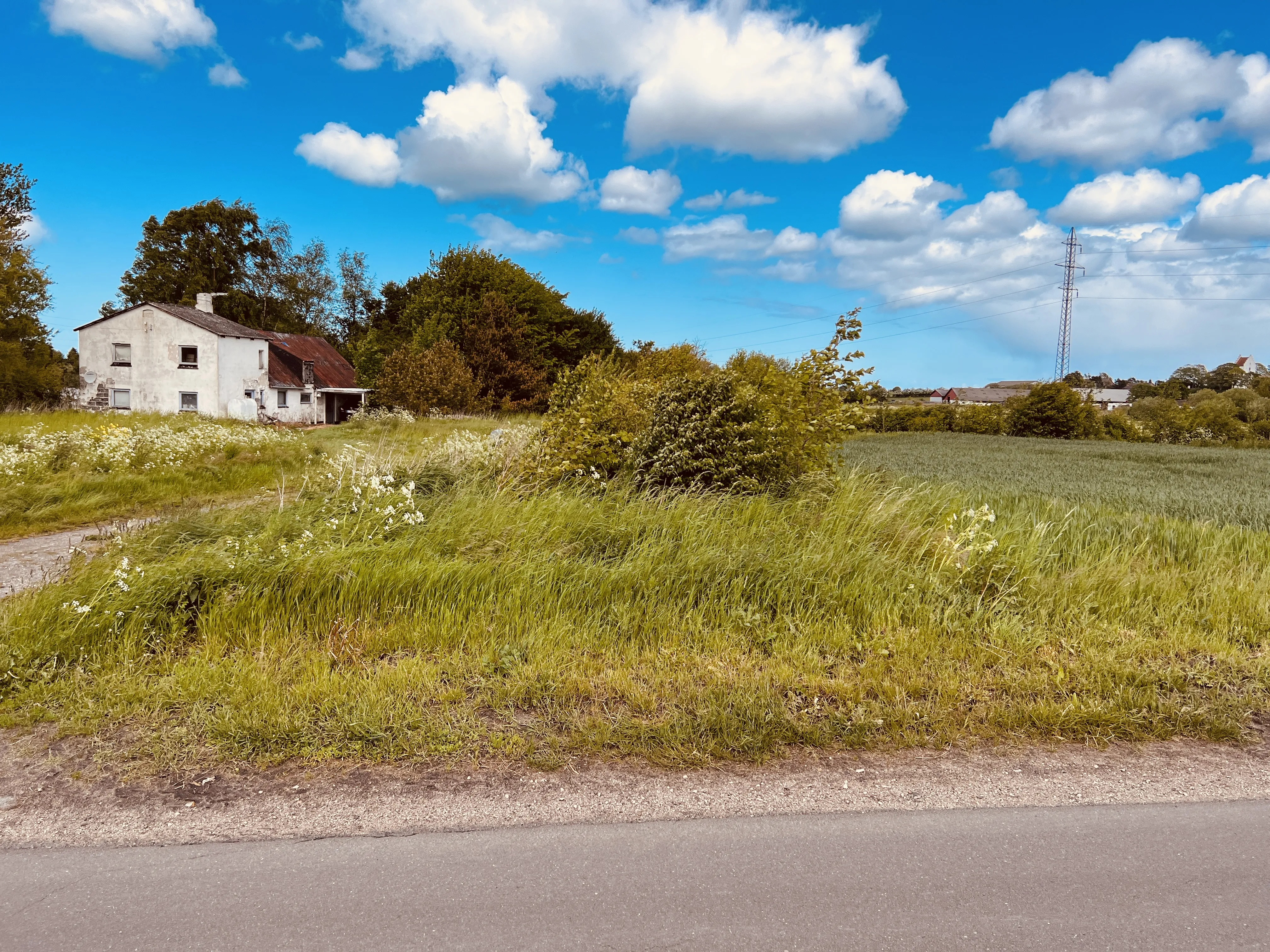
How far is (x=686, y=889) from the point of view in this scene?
2.57m

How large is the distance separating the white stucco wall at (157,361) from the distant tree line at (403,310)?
8173mm

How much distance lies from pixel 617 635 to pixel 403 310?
51215 millimetres

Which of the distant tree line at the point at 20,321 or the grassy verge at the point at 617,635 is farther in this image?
the distant tree line at the point at 20,321

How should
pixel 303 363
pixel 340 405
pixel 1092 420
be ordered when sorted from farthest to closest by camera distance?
pixel 340 405 → pixel 303 363 → pixel 1092 420

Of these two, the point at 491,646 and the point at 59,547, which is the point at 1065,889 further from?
the point at 59,547

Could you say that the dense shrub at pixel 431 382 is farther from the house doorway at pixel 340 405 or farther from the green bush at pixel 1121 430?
the green bush at pixel 1121 430

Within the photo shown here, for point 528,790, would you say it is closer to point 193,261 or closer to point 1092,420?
point 1092,420

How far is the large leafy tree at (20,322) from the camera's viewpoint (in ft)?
111

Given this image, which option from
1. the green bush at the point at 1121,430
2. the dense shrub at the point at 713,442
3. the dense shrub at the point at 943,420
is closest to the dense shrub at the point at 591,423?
the dense shrub at the point at 713,442

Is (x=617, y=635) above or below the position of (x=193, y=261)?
below

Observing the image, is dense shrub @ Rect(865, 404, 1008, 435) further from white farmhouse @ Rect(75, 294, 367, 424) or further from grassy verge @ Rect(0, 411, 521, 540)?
grassy verge @ Rect(0, 411, 521, 540)

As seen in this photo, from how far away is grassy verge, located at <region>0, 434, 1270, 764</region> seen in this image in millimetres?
3754

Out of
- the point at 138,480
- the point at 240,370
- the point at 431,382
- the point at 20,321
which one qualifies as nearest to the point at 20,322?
the point at 20,321

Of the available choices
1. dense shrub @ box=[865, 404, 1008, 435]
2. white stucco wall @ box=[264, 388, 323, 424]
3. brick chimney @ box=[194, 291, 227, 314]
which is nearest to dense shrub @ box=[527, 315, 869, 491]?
white stucco wall @ box=[264, 388, 323, 424]
